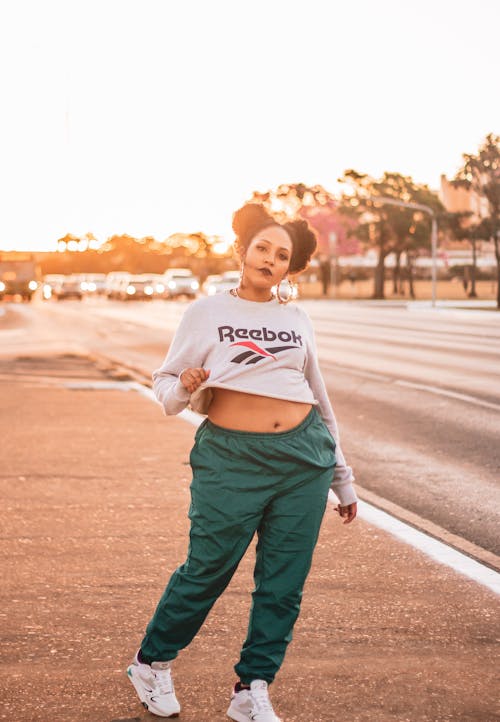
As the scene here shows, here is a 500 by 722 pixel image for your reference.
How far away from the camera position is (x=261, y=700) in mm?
3895

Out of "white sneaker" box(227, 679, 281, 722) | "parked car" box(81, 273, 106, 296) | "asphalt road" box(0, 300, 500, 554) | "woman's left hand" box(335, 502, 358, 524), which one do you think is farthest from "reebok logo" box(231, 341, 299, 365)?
"parked car" box(81, 273, 106, 296)

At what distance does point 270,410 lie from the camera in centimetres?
394

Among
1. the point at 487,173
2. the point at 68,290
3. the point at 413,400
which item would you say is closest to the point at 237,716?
the point at 413,400

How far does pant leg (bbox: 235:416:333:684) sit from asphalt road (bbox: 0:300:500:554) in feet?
9.47

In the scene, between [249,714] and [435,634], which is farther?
[435,634]

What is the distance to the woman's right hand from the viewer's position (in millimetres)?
3842

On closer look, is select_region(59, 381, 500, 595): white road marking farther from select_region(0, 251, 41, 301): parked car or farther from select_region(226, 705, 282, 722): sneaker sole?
select_region(0, 251, 41, 301): parked car

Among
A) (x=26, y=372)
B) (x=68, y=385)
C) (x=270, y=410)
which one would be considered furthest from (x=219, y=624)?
(x=26, y=372)

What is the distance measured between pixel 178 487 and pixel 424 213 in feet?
245

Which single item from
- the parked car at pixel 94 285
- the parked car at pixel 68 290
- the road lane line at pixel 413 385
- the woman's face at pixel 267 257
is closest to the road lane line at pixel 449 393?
the road lane line at pixel 413 385

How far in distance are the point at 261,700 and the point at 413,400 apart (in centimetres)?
1085

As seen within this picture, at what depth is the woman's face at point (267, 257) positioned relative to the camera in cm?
401

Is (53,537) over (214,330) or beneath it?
beneath

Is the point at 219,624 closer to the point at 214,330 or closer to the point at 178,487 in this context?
the point at 214,330
